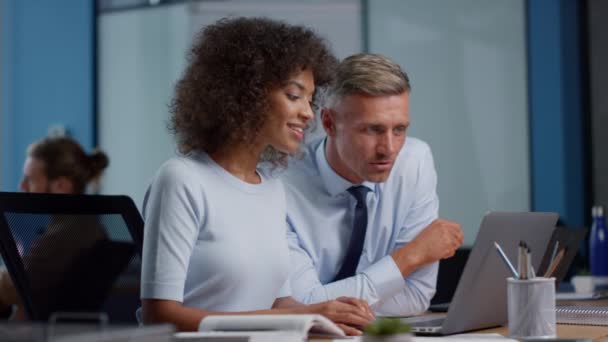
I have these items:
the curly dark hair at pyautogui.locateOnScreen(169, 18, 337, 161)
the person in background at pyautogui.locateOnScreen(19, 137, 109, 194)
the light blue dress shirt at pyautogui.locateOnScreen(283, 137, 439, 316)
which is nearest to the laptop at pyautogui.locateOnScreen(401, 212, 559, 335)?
the light blue dress shirt at pyautogui.locateOnScreen(283, 137, 439, 316)

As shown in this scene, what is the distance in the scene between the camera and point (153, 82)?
582 cm

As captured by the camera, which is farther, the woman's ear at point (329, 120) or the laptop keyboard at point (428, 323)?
the woman's ear at point (329, 120)

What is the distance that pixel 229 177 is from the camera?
6.34 ft

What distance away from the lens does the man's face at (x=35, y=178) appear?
334 cm

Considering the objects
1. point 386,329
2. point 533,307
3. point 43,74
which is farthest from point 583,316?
point 43,74

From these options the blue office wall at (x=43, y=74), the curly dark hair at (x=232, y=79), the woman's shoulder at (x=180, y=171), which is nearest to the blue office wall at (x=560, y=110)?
the curly dark hair at (x=232, y=79)

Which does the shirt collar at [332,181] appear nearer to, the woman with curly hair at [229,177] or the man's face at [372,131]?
the man's face at [372,131]

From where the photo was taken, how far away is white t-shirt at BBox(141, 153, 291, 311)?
1.75 meters

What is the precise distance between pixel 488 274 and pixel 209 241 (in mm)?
545

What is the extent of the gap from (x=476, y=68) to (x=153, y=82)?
210 cm

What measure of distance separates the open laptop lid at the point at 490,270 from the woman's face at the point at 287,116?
49cm

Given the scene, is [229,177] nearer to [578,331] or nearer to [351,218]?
[351,218]

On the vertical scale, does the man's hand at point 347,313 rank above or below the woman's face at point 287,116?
below

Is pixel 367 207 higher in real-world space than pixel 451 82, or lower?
lower
